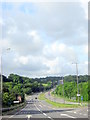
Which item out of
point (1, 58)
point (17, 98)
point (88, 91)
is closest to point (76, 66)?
point (17, 98)

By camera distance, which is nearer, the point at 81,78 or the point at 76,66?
the point at 76,66

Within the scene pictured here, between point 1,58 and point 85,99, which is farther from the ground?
point 1,58

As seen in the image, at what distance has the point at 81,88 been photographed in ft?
345

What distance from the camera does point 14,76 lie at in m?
192

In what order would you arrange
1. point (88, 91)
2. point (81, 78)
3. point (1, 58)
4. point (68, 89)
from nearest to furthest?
point (1, 58), point (88, 91), point (68, 89), point (81, 78)

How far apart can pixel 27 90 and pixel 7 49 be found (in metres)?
165

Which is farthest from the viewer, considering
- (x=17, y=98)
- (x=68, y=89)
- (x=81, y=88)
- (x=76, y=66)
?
(x=68, y=89)

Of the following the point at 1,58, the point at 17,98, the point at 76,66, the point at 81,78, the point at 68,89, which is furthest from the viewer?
the point at 81,78

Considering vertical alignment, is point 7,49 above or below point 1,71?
above

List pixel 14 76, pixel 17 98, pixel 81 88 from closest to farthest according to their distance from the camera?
1. pixel 17 98
2. pixel 81 88
3. pixel 14 76

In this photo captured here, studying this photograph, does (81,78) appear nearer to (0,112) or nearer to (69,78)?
(69,78)

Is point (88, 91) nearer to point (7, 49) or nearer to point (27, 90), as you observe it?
point (7, 49)

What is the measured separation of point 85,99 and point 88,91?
16.6 ft

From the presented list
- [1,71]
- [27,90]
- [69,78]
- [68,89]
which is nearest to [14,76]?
[27,90]
